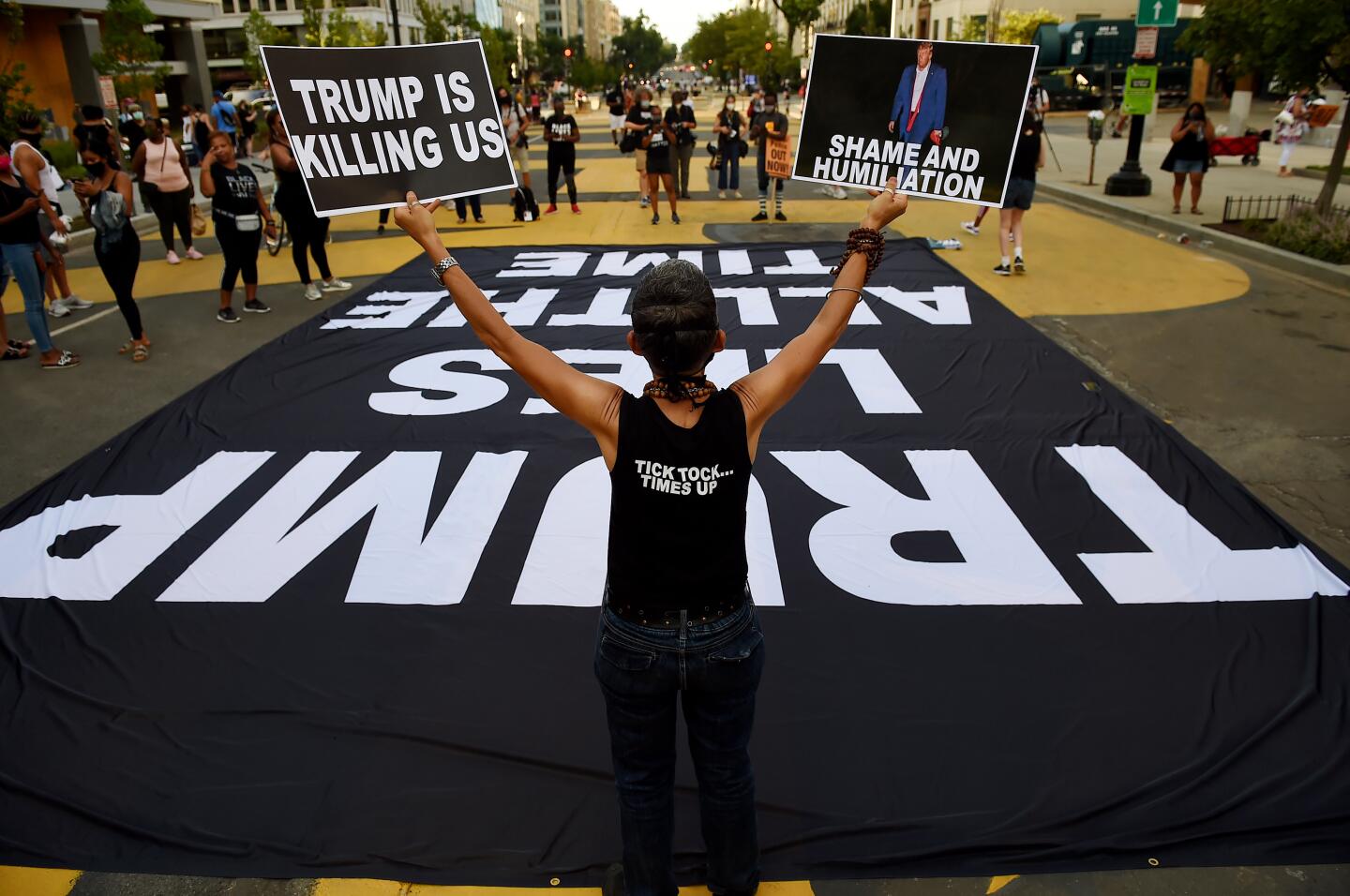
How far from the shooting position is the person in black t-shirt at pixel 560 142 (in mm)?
15219

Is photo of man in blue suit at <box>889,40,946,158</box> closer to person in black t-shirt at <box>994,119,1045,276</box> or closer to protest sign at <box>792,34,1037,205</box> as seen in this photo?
protest sign at <box>792,34,1037,205</box>

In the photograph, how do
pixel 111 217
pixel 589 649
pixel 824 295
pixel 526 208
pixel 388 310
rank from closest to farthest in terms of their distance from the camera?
pixel 589 649, pixel 111 217, pixel 388 310, pixel 824 295, pixel 526 208

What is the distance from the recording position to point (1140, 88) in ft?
53.3

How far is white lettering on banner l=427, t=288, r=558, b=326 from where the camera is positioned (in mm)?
9766

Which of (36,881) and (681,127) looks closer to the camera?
(36,881)

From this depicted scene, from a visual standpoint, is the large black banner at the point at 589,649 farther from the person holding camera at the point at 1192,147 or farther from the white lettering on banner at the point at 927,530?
the person holding camera at the point at 1192,147

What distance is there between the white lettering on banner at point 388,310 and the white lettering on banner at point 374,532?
3.49m

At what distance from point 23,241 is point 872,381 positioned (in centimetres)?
748

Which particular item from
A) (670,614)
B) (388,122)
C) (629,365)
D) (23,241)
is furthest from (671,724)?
(23,241)

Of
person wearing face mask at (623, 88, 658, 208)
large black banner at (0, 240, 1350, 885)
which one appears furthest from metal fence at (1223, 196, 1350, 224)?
person wearing face mask at (623, 88, 658, 208)

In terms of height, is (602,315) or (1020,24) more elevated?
(1020,24)

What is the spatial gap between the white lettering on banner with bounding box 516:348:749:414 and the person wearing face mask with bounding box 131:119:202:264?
6564 millimetres

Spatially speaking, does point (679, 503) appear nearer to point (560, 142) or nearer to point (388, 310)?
point (388, 310)

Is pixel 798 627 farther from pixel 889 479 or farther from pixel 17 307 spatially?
pixel 17 307
